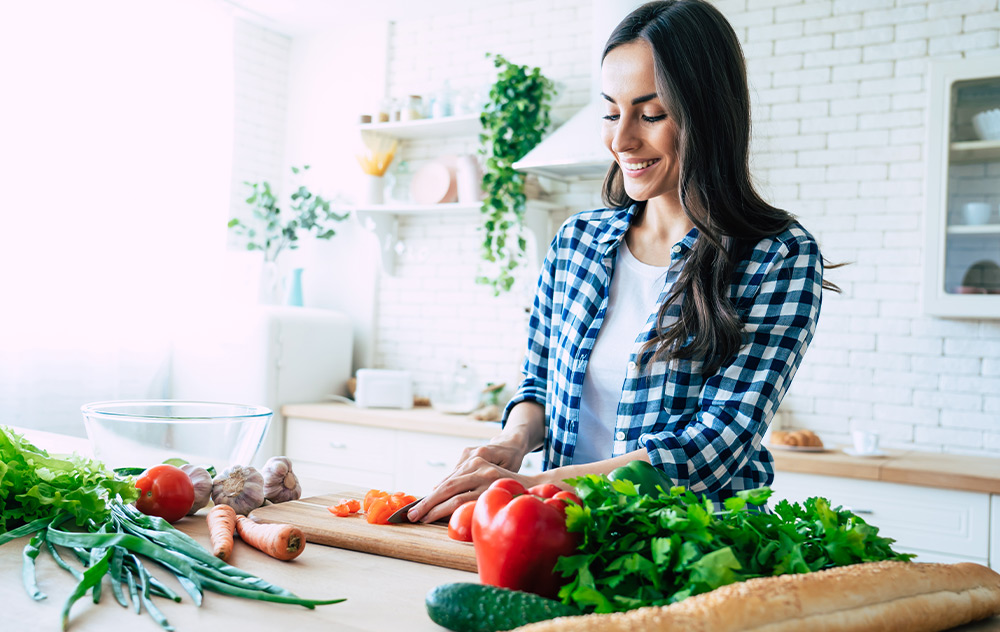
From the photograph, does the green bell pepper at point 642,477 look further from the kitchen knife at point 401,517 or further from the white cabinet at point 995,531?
the white cabinet at point 995,531

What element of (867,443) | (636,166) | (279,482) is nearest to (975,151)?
(867,443)

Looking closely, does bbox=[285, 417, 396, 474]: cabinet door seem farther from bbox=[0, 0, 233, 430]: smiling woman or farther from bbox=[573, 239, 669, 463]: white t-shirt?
bbox=[573, 239, 669, 463]: white t-shirt

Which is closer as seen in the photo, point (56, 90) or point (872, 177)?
point (872, 177)

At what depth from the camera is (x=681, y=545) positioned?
85cm

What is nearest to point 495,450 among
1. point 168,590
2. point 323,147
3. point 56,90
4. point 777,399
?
point 777,399

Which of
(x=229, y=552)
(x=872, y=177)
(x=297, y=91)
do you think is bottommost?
(x=229, y=552)

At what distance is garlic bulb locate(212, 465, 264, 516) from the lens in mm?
1379

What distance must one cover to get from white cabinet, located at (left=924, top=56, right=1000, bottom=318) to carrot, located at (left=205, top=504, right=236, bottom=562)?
267cm

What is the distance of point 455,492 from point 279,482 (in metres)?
0.36

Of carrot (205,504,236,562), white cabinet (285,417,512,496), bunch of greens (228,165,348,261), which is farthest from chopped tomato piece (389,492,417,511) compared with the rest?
bunch of greens (228,165,348,261)

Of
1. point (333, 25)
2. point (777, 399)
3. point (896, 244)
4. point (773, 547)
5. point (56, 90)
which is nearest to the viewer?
point (773, 547)

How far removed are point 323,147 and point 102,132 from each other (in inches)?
49.4

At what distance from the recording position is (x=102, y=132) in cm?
397

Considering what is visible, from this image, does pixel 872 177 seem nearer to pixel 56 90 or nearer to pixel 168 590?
pixel 168 590
